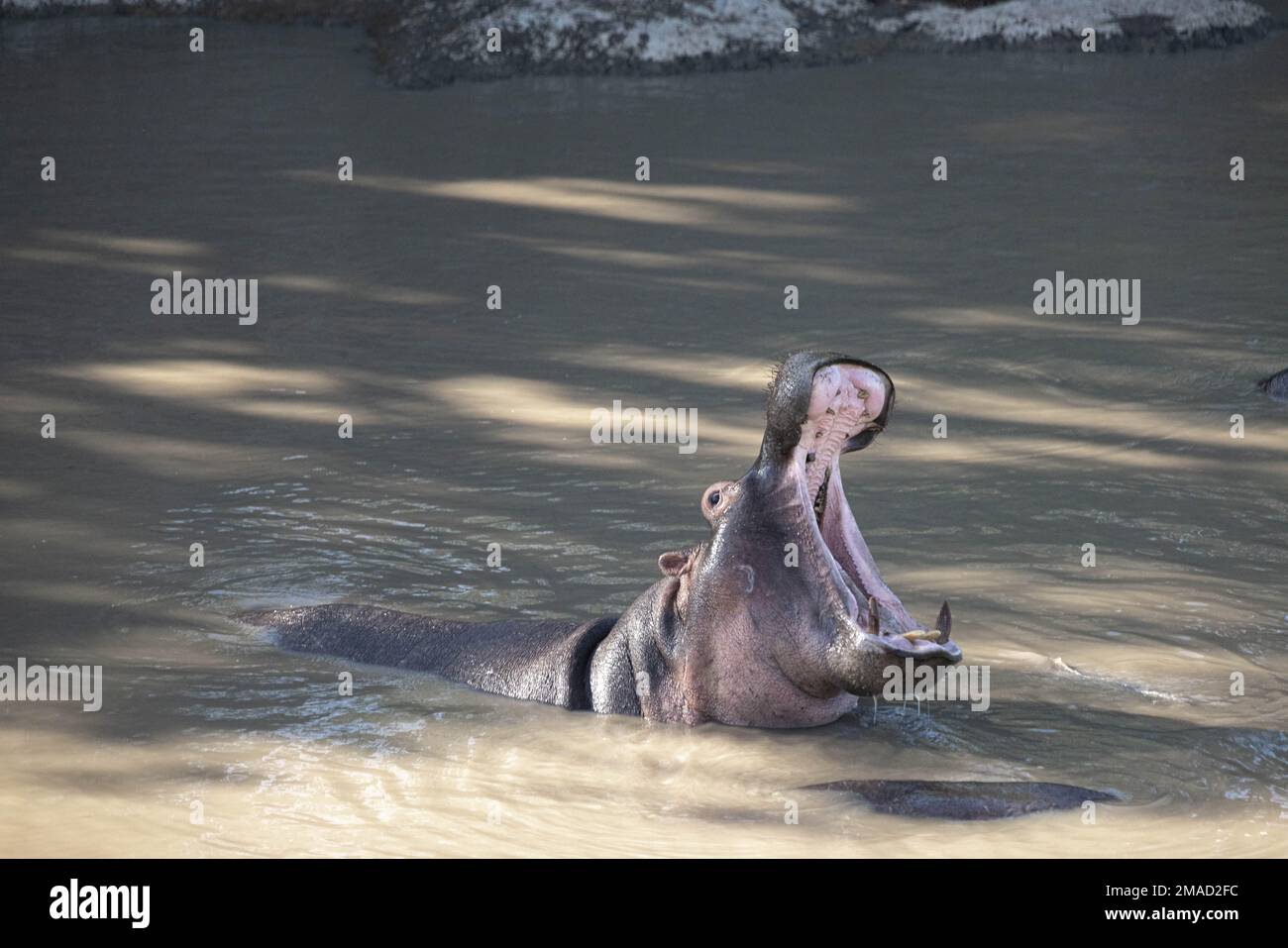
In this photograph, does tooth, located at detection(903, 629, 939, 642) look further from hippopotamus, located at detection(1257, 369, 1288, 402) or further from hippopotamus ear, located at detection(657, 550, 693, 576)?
hippopotamus, located at detection(1257, 369, 1288, 402)

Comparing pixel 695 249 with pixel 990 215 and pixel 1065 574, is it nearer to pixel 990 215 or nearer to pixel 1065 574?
pixel 990 215

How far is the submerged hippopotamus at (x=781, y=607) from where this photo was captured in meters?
4.78

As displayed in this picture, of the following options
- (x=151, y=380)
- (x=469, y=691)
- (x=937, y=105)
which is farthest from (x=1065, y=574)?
(x=937, y=105)

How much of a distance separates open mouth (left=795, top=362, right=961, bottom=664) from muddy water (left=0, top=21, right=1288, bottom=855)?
501 mm

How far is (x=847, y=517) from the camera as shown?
5.11 meters

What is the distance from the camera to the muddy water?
16.9 feet

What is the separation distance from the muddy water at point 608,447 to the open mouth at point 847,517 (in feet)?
1.64

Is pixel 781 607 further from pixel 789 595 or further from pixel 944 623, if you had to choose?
pixel 944 623

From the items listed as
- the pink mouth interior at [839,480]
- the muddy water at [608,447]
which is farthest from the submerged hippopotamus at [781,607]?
the muddy water at [608,447]

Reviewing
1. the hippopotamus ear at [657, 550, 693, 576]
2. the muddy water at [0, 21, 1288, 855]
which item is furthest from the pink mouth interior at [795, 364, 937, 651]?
the muddy water at [0, 21, 1288, 855]

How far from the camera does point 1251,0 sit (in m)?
19.7

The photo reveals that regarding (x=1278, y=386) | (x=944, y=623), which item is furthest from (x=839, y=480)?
(x=1278, y=386)

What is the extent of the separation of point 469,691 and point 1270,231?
8254mm

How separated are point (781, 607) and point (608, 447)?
3558 millimetres
